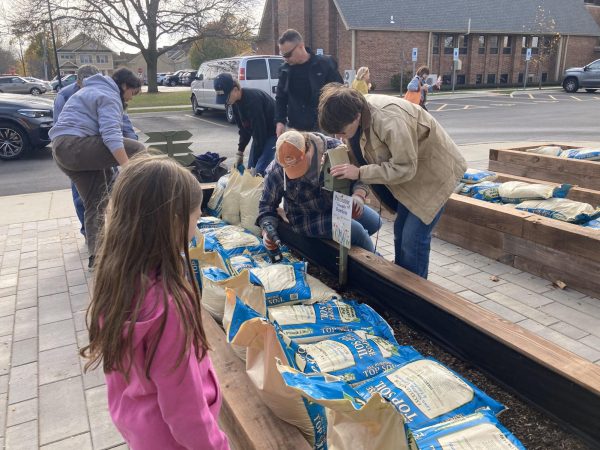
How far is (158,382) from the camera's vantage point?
3.99 ft

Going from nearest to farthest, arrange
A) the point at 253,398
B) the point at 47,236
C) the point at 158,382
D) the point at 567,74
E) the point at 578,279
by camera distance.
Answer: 1. the point at 158,382
2. the point at 253,398
3. the point at 578,279
4. the point at 47,236
5. the point at 567,74

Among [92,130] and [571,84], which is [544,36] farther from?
[92,130]

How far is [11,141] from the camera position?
10.2 metres

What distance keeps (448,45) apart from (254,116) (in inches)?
1346

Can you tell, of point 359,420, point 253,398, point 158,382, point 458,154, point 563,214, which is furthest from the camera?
point 563,214

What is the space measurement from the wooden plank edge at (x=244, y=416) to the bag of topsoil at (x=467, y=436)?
399 mm

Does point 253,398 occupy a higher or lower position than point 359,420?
lower

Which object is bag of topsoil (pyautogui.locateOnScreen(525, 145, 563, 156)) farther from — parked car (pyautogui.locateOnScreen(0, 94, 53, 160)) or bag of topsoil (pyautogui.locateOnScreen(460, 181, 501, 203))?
parked car (pyautogui.locateOnScreen(0, 94, 53, 160))

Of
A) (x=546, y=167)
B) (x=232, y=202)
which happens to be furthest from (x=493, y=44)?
(x=232, y=202)

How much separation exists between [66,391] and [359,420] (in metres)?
1.91

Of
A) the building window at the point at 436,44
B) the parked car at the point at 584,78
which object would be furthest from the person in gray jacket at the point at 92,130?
the building window at the point at 436,44

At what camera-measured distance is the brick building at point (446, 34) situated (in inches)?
1271

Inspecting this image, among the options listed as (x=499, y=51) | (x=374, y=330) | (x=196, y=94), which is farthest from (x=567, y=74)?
(x=374, y=330)

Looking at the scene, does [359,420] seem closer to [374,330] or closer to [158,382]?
[158,382]
